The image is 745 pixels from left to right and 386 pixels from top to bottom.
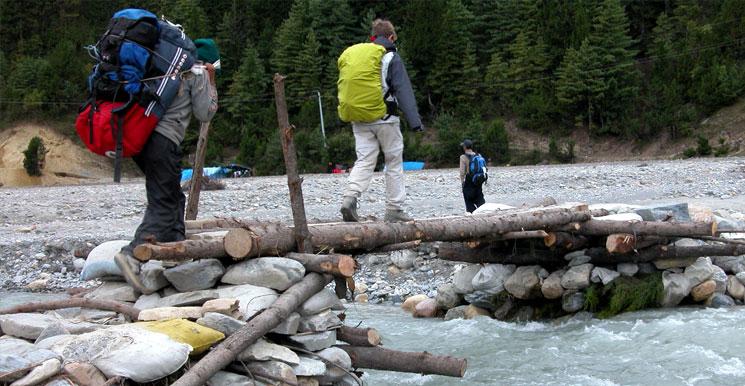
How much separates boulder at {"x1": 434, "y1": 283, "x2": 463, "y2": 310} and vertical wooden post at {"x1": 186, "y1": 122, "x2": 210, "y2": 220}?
4.56 meters

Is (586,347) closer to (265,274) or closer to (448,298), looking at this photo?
(448,298)

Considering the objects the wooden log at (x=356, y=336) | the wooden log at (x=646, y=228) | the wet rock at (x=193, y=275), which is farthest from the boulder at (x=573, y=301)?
the wet rock at (x=193, y=275)

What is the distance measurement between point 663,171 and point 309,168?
77.0 ft

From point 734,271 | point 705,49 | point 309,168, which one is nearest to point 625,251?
point 734,271

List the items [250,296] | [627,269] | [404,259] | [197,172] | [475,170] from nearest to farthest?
[250,296] → [197,172] → [627,269] → [475,170] → [404,259]

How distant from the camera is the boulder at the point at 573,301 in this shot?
38.2 feet

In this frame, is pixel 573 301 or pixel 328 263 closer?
pixel 328 263

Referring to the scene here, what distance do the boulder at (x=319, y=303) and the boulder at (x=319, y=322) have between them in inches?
1.5

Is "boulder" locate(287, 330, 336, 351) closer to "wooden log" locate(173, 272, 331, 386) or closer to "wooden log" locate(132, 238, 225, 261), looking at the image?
"wooden log" locate(173, 272, 331, 386)

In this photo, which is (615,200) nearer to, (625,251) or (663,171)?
(663,171)

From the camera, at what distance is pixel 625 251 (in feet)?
36.1

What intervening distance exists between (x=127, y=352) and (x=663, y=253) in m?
8.20

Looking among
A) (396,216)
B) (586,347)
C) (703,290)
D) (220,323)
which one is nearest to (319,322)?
(220,323)

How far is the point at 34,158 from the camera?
5012cm
